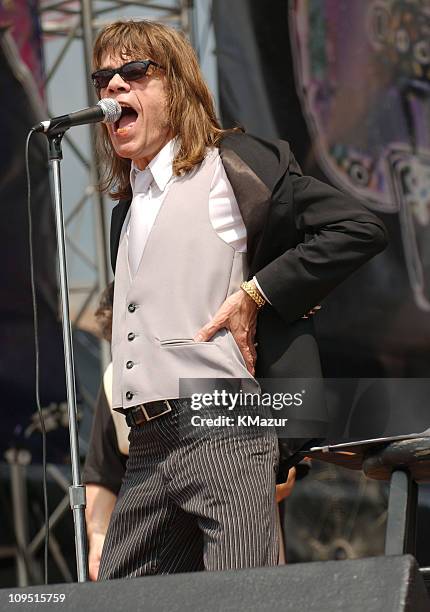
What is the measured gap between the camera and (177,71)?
2.58 metres

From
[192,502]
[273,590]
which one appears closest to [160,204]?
[192,502]

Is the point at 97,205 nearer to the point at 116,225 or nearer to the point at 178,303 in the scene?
the point at 116,225

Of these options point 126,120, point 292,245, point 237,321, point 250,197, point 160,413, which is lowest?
point 160,413

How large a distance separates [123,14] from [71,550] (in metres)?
2.16

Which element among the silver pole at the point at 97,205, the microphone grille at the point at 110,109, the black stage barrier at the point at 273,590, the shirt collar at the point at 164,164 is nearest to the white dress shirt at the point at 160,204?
the shirt collar at the point at 164,164

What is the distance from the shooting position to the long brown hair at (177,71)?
2.55 m

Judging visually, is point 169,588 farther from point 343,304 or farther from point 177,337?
point 343,304

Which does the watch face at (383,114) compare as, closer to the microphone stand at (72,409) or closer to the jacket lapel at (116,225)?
the jacket lapel at (116,225)

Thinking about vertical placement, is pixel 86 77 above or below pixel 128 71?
above

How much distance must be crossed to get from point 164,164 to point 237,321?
0.41 meters

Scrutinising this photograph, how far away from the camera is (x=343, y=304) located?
418 cm

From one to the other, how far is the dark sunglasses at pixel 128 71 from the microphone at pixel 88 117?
0.06 metres

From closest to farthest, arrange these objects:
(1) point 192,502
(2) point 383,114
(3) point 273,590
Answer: (3) point 273,590 < (1) point 192,502 < (2) point 383,114

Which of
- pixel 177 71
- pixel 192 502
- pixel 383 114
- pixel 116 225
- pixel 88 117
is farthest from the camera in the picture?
pixel 383 114
